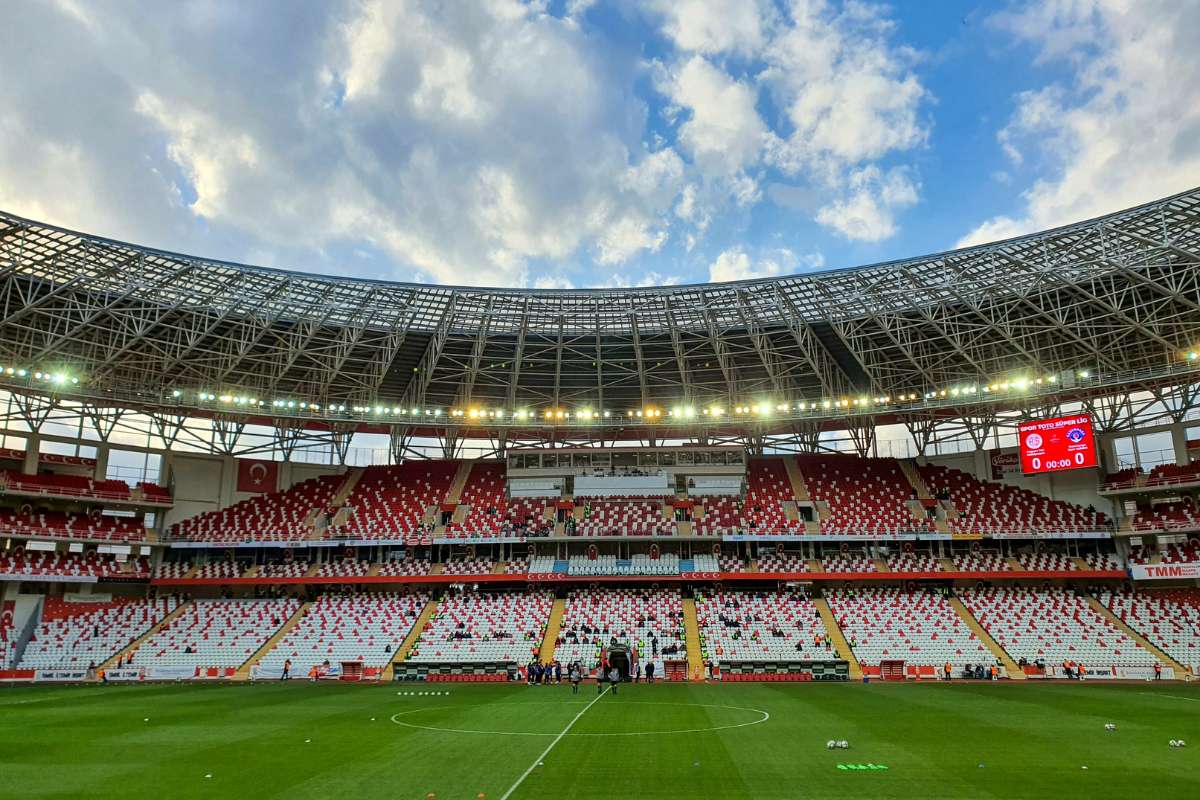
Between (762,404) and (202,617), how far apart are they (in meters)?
41.3

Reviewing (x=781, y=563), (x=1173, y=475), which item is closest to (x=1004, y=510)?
(x=1173, y=475)

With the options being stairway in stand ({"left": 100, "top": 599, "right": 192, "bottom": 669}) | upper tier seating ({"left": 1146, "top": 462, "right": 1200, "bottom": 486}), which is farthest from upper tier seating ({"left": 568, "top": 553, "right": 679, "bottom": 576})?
upper tier seating ({"left": 1146, "top": 462, "right": 1200, "bottom": 486})

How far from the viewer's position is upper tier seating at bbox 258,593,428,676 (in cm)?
4600

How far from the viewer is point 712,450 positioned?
200 feet

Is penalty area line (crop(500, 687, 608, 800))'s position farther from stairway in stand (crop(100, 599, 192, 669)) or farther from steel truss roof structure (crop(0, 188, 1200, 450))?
stairway in stand (crop(100, 599, 192, 669))

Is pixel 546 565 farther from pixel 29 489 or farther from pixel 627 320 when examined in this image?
pixel 29 489

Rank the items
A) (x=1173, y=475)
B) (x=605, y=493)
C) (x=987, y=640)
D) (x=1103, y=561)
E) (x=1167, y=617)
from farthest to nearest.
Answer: (x=605, y=493), (x=1103, y=561), (x=1173, y=475), (x=1167, y=617), (x=987, y=640)

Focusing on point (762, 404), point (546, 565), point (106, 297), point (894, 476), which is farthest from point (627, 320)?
point (106, 297)

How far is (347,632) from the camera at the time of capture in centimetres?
4906

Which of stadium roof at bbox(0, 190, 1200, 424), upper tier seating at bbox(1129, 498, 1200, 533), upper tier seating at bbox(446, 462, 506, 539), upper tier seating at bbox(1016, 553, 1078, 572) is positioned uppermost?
stadium roof at bbox(0, 190, 1200, 424)

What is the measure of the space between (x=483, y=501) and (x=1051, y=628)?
1541 inches

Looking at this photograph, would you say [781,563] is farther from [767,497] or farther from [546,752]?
[546,752]

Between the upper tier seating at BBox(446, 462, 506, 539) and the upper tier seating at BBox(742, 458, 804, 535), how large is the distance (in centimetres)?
1862

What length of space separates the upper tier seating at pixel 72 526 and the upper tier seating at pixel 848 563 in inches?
1909
